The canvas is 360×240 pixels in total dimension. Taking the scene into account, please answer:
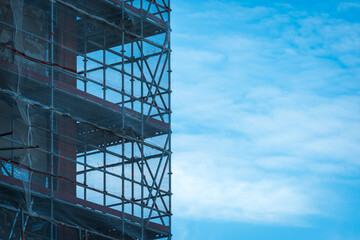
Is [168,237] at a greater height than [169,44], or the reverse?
[169,44]

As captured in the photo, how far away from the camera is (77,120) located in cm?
2909

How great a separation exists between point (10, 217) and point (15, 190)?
1137 mm

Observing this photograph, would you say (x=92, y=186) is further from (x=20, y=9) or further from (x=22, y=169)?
(x=20, y=9)

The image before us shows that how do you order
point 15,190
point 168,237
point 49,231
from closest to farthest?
1. point 15,190
2. point 49,231
3. point 168,237

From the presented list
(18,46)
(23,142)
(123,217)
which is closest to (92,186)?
(123,217)

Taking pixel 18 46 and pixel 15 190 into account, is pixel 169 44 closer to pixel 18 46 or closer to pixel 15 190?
pixel 18 46

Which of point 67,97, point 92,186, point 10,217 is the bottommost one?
point 10,217

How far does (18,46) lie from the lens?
2778 cm

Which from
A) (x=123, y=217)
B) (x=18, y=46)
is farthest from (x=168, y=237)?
(x=18, y=46)

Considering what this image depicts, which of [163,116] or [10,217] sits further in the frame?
[163,116]

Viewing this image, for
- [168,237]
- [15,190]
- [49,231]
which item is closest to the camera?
[15,190]

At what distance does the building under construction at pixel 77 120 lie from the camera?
27531mm

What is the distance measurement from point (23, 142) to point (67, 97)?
2.45 meters

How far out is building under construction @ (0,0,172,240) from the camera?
2753cm
